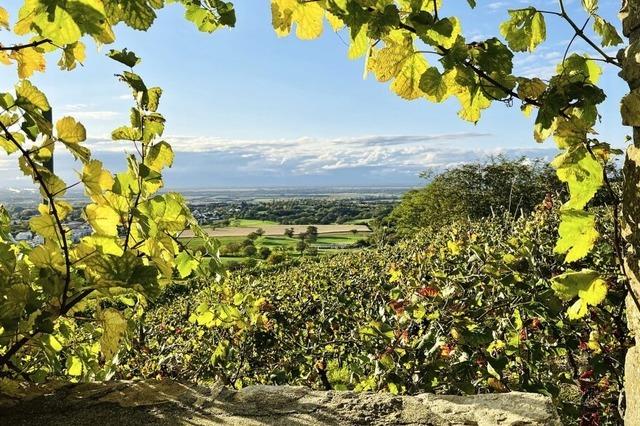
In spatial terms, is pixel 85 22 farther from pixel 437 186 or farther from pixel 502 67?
pixel 437 186

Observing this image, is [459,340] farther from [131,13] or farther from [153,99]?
[131,13]

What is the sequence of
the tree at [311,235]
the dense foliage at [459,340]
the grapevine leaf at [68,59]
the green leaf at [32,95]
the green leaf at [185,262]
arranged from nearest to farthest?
the green leaf at [32,95]
the grapevine leaf at [68,59]
the green leaf at [185,262]
the dense foliage at [459,340]
the tree at [311,235]

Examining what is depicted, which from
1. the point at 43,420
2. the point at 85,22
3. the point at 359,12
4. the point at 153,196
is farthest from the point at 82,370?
the point at 359,12

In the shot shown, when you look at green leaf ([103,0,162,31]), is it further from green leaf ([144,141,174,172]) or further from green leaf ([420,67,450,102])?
green leaf ([420,67,450,102])

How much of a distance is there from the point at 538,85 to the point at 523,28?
0.22 metres

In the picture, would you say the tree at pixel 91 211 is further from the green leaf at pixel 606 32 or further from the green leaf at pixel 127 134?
the green leaf at pixel 606 32

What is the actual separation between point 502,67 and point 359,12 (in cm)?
36

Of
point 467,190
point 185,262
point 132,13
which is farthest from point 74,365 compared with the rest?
point 467,190

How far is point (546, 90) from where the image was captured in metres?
1.20

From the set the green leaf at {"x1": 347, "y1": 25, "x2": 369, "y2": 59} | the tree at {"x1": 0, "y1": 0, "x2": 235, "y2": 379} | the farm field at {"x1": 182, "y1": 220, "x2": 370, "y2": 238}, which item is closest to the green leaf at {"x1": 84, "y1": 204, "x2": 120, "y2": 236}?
the tree at {"x1": 0, "y1": 0, "x2": 235, "y2": 379}

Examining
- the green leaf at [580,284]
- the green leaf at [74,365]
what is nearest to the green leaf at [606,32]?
the green leaf at [580,284]

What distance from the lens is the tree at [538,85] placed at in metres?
1.12

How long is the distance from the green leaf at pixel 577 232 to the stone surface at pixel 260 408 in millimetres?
459

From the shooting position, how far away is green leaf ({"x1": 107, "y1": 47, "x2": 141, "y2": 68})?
118cm
